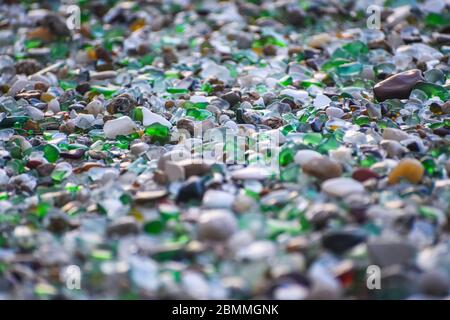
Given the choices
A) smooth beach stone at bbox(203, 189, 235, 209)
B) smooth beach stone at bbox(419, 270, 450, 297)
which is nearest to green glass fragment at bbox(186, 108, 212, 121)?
smooth beach stone at bbox(203, 189, 235, 209)

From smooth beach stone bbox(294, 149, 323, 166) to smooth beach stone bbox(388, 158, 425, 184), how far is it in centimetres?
19

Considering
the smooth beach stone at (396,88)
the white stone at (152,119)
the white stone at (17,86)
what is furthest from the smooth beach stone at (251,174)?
the white stone at (17,86)

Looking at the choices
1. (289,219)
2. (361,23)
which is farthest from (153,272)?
(361,23)

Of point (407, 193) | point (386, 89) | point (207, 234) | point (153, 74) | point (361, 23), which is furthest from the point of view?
point (361, 23)

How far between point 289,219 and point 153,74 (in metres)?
1.46

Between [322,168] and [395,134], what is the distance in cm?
39

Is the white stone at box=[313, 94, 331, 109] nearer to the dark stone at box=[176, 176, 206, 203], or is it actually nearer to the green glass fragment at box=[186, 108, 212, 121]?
the green glass fragment at box=[186, 108, 212, 121]

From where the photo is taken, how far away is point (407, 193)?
1812mm

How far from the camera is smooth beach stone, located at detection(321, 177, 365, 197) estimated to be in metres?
1.79

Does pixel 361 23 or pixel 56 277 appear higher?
pixel 361 23

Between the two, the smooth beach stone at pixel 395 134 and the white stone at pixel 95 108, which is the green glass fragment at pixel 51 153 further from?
the smooth beach stone at pixel 395 134

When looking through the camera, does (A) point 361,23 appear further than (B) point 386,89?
Yes

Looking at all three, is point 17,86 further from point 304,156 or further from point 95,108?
point 304,156
